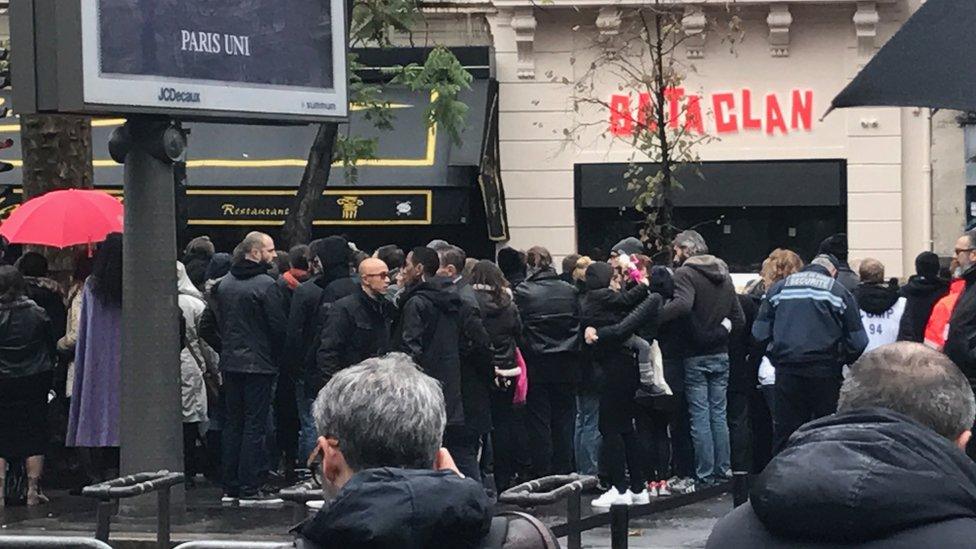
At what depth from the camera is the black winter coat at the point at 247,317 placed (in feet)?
40.7

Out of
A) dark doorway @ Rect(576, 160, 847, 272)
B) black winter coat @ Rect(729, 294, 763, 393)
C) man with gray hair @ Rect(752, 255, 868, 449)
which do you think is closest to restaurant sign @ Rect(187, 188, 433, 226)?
dark doorway @ Rect(576, 160, 847, 272)

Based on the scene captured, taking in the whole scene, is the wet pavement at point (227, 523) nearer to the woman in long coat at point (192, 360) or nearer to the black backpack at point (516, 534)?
the woman in long coat at point (192, 360)

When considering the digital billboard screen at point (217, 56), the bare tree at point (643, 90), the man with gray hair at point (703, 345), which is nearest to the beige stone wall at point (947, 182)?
the bare tree at point (643, 90)

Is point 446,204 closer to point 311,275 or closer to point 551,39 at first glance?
point 551,39

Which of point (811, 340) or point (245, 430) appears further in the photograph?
point (245, 430)

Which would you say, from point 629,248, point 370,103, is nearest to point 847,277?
point 629,248

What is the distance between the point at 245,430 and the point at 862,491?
963cm

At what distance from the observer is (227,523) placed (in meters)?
11.6

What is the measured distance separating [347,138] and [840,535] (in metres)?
16.4

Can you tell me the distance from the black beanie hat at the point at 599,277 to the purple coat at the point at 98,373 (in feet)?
10.2

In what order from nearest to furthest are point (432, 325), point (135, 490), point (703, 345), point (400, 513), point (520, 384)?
point (400, 513) < point (135, 490) < point (432, 325) < point (520, 384) < point (703, 345)

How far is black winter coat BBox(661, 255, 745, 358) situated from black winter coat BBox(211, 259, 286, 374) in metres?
2.67

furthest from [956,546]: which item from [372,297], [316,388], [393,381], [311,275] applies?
[311,275]

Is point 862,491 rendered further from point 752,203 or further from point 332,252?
point 752,203
